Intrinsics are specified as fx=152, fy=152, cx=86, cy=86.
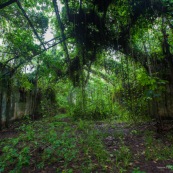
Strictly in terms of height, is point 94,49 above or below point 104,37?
below

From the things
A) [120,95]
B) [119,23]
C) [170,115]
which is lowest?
[170,115]

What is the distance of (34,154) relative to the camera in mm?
2893

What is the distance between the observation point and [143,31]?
4246mm

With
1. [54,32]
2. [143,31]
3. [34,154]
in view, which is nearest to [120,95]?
[143,31]

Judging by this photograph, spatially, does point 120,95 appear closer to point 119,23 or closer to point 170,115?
point 170,115

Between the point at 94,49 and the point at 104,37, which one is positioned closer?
the point at 104,37

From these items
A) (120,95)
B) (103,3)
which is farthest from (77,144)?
(120,95)

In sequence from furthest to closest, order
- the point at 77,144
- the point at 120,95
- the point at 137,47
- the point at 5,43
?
the point at 120,95, the point at 137,47, the point at 5,43, the point at 77,144

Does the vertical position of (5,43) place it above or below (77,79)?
above

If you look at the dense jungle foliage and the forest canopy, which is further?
the forest canopy

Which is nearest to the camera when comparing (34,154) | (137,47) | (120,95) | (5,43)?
(34,154)

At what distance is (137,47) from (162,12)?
65.6 inches

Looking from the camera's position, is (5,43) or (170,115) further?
(170,115)

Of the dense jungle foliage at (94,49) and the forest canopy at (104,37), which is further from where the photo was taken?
the forest canopy at (104,37)
